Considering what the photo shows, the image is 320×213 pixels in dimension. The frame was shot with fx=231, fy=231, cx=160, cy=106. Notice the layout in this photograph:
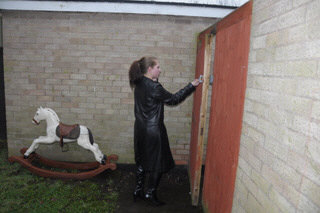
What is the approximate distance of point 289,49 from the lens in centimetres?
146

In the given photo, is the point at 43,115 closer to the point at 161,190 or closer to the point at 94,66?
the point at 94,66

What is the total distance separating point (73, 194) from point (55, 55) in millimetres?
2745

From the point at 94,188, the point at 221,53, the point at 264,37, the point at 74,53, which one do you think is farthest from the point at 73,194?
the point at 264,37

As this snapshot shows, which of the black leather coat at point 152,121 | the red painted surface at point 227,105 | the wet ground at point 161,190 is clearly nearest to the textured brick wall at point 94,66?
the wet ground at point 161,190

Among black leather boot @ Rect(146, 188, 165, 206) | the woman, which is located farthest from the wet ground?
the woman

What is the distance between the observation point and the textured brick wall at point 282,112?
→ 1.25 m

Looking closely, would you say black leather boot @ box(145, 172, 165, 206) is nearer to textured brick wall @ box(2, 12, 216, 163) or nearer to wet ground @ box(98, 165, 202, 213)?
wet ground @ box(98, 165, 202, 213)

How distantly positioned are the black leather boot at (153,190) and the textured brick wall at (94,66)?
1365 millimetres

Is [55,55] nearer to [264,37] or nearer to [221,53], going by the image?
[221,53]

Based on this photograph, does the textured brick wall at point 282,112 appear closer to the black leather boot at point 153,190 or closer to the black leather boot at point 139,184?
the black leather boot at point 153,190

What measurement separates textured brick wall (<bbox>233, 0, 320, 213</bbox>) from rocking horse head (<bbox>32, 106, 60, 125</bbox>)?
3773 mm

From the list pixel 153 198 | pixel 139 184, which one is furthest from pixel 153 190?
pixel 139 184

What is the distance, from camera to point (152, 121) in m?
3.49

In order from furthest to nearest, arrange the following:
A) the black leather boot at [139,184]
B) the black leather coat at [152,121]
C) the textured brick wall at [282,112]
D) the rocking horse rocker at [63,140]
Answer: the rocking horse rocker at [63,140], the black leather boot at [139,184], the black leather coat at [152,121], the textured brick wall at [282,112]
